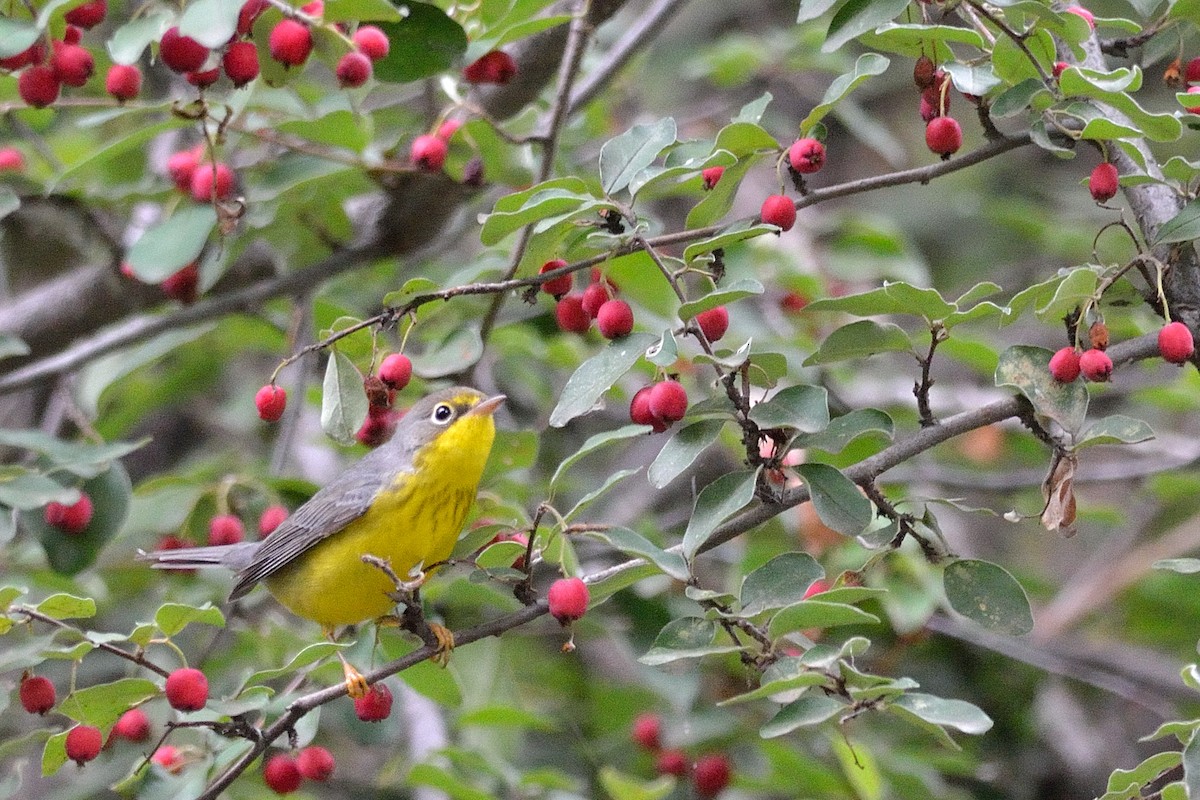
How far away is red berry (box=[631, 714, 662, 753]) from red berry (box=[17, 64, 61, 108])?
2.91 meters

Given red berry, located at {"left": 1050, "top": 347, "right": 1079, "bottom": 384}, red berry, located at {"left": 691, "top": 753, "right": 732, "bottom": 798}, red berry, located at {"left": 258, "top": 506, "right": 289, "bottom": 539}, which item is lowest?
red berry, located at {"left": 691, "top": 753, "right": 732, "bottom": 798}

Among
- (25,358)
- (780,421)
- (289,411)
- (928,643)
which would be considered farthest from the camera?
(928,643)

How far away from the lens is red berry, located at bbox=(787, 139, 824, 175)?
8.33 ft

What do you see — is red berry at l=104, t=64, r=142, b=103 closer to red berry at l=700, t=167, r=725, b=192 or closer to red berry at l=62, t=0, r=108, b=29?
red berry at l=62, t=0, r=108, b=29

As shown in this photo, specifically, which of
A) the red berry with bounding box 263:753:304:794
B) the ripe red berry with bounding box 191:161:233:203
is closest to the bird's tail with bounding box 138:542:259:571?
the red berry with bounding box 263:753:304:794

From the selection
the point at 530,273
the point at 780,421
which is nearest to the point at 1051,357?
the point at 780,421

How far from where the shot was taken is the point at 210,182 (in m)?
3.72

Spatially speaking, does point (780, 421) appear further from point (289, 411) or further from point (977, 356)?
point (289, 411)

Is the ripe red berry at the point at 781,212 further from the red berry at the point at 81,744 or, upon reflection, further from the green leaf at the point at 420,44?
the red berry at the point at 81,744

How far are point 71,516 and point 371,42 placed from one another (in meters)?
1.71

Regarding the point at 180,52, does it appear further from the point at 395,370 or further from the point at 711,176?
the point at 711,176

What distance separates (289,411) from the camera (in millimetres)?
5004

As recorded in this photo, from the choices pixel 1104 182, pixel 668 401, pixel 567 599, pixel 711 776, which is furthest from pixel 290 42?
pixel 711 776

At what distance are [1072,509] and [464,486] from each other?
187 cm
